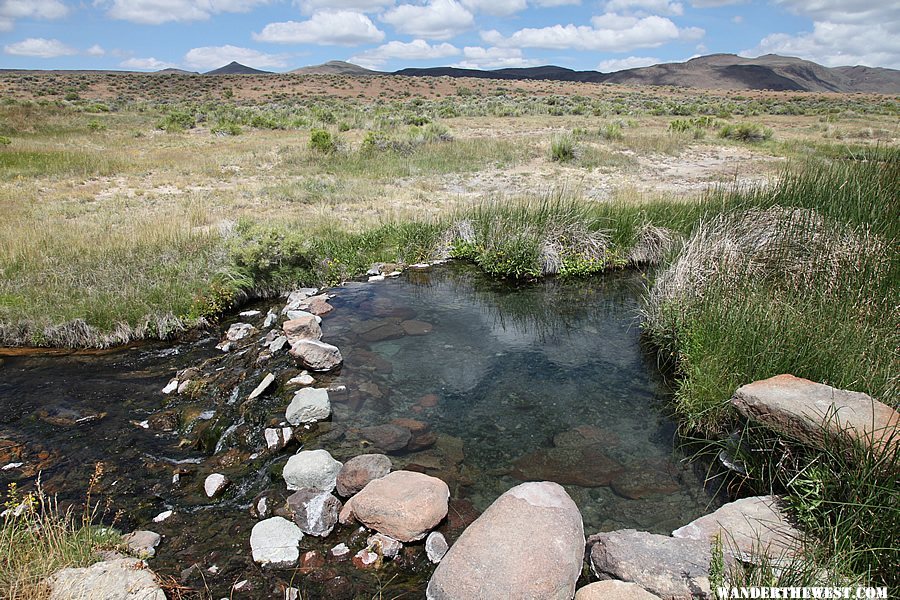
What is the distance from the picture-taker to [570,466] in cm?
449

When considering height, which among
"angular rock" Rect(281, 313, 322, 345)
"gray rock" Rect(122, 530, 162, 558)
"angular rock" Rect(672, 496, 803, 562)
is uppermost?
"angular rock" Rect(281, 313, 322, 345)

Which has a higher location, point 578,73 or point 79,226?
point 578,73

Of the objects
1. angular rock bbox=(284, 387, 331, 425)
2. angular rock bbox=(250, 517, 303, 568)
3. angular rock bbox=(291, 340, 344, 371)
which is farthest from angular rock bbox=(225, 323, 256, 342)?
angular rock bbox=(250, 517, 303, 568)

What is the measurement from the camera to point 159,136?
84.1 feet

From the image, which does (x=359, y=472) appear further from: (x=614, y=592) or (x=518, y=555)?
(x=614, y=592)

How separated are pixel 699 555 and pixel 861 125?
36.8 metres

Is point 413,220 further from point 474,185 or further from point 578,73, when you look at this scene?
point 578,73

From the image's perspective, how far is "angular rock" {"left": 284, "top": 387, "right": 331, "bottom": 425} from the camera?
5047 mm

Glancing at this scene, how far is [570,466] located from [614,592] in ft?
5.50

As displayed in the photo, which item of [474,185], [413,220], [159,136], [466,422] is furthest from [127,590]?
[159,136]

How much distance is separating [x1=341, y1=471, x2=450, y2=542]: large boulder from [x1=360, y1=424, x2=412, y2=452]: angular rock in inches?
29.6

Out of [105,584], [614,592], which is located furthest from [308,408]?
[614,592]

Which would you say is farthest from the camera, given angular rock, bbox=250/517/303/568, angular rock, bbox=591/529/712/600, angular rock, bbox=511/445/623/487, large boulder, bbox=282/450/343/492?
angular rock, bbox=511/445/623/487

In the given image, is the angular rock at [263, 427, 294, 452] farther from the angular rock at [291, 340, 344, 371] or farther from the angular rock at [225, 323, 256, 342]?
Answer: the angular rock at [225, 323, 256, 342]
